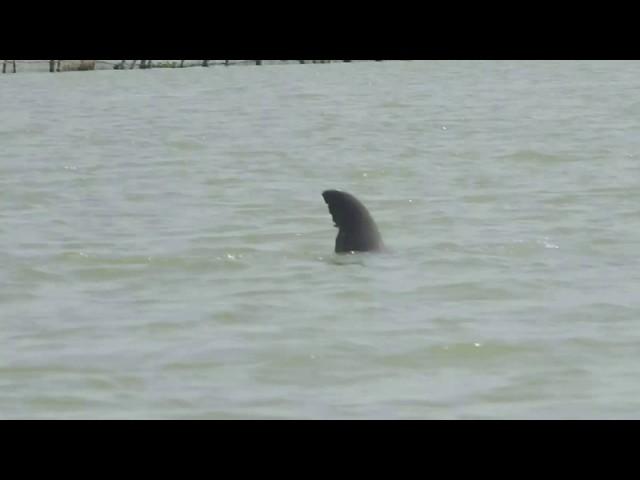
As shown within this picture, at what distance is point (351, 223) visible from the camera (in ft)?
37.6

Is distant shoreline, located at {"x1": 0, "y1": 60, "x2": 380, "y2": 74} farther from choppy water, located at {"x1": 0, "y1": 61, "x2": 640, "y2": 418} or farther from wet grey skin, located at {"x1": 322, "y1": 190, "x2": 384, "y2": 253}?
wet grey skin, located at {"x1": 322, "y1": 190, "x2": 384, "y2": 253}

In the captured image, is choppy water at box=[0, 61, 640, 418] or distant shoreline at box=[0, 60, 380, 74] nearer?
choppy water at box=[0, 61, 640, 418]

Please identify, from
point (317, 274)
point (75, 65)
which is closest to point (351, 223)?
point (317, 274)

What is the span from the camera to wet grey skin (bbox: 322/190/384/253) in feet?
37.0

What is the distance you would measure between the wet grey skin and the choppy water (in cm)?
15

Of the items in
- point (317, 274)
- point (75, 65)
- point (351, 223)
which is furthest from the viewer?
point (75, 65)

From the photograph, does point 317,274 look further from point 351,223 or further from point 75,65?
point 75,65

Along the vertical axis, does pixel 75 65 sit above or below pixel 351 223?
above

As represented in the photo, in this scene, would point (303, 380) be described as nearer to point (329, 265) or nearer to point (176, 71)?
point (329, 265)

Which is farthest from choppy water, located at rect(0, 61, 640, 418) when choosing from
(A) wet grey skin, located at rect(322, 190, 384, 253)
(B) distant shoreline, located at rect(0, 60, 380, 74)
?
(B) distant shoreline, located at rect(0, 60, 380, 74)

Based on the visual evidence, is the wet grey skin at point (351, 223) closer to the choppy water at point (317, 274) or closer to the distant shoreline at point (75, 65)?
the choppy water at point (317, 274)

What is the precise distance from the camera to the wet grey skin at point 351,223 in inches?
444

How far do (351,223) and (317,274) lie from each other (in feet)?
1.86
